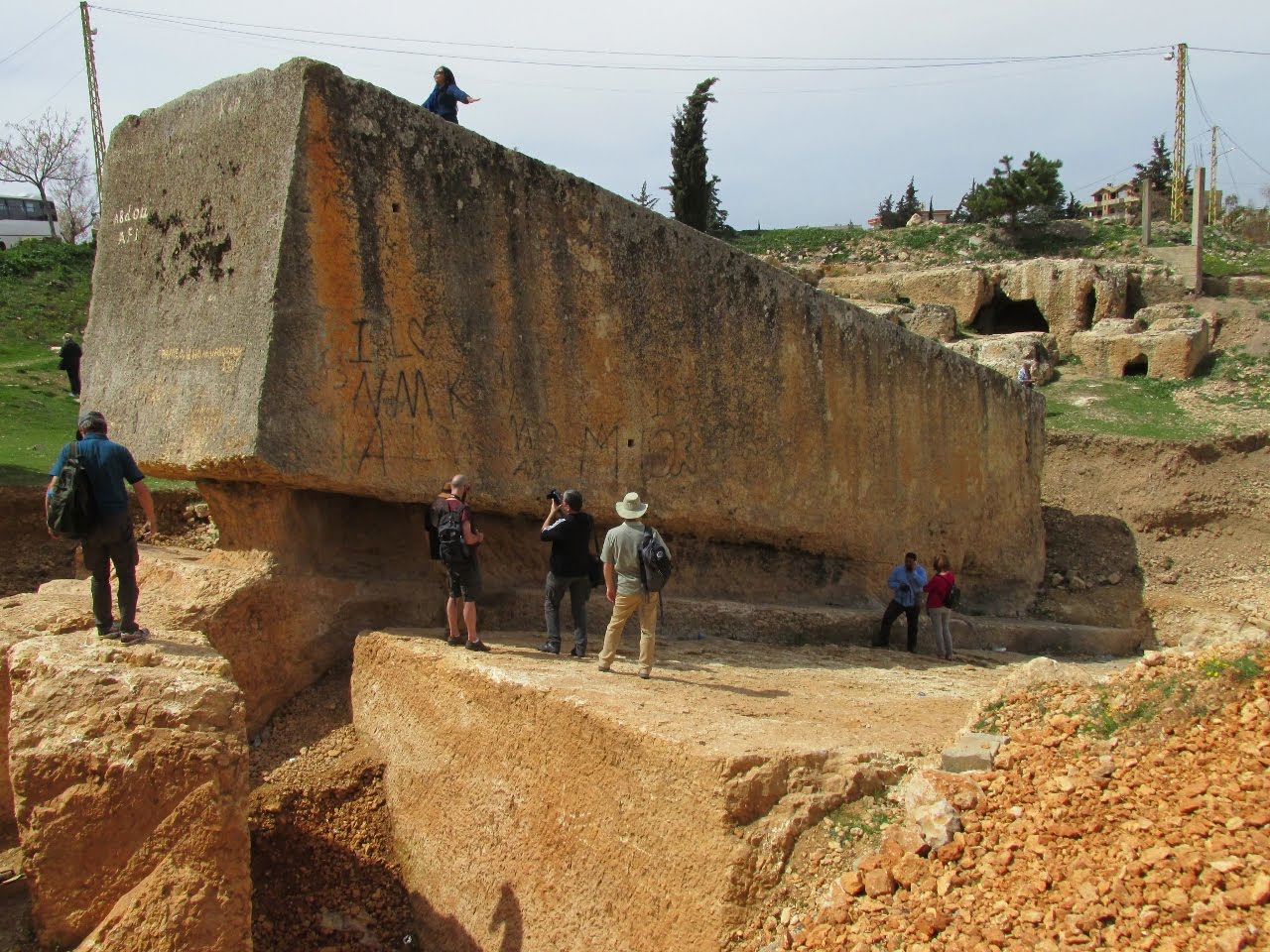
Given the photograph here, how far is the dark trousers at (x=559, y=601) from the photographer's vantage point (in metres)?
6.58

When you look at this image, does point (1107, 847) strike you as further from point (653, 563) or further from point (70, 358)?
point (70, 358)

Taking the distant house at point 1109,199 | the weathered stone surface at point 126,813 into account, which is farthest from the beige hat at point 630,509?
the distant house at point 1109,199

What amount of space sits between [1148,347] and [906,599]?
12.8m

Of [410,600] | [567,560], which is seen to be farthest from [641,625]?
[410,600]

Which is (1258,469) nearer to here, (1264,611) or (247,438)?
(1264,611)

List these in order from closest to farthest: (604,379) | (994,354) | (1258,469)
Result: 1. (604,379)
2. (1258,469)
3. (994,354)

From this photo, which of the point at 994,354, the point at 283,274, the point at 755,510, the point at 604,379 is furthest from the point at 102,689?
the point at 994,354

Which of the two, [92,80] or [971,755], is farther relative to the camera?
[92,80]

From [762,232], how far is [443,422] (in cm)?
2792

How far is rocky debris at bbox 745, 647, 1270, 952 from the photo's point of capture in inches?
128

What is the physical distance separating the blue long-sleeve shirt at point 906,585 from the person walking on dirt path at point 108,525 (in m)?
6.54

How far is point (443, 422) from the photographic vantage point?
684 centimetres

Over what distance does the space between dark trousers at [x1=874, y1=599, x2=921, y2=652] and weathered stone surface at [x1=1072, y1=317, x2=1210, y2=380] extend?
12.3m

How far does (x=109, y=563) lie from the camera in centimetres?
525
